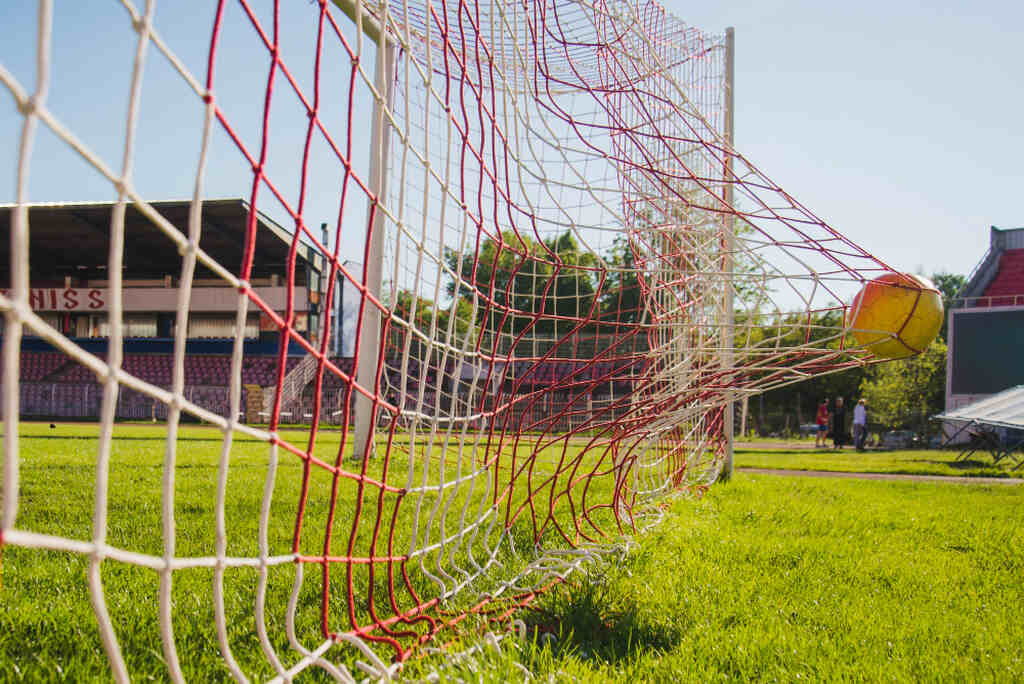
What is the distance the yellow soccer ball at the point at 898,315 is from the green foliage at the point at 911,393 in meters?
23.0

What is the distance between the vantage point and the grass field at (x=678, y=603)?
6.11 ft

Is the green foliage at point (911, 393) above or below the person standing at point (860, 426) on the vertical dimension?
above

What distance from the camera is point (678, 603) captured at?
8.23 feet

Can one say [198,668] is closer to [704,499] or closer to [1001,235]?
[704,499]

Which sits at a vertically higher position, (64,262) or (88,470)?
(64,262)

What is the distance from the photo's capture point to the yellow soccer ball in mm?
2602

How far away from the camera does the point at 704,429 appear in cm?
614

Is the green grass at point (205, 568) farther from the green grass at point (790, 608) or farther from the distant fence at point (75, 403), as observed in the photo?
the distant fence at point (75, 403)

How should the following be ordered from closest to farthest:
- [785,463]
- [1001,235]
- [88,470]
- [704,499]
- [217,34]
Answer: [217,34] < [704,499] < [88,470] < [785,463] < [1001,235]

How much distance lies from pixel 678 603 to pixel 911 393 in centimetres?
2636

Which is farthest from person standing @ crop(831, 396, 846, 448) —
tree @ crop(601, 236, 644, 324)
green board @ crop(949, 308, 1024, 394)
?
tree @ crop(601, 236, 644, 324)

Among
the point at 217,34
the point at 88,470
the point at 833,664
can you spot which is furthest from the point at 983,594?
the point at 88,470

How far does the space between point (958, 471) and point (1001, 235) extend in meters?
23.0

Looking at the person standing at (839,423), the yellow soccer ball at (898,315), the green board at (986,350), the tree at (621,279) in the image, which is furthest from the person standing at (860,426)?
the yellow soccer ball at (898,315)
